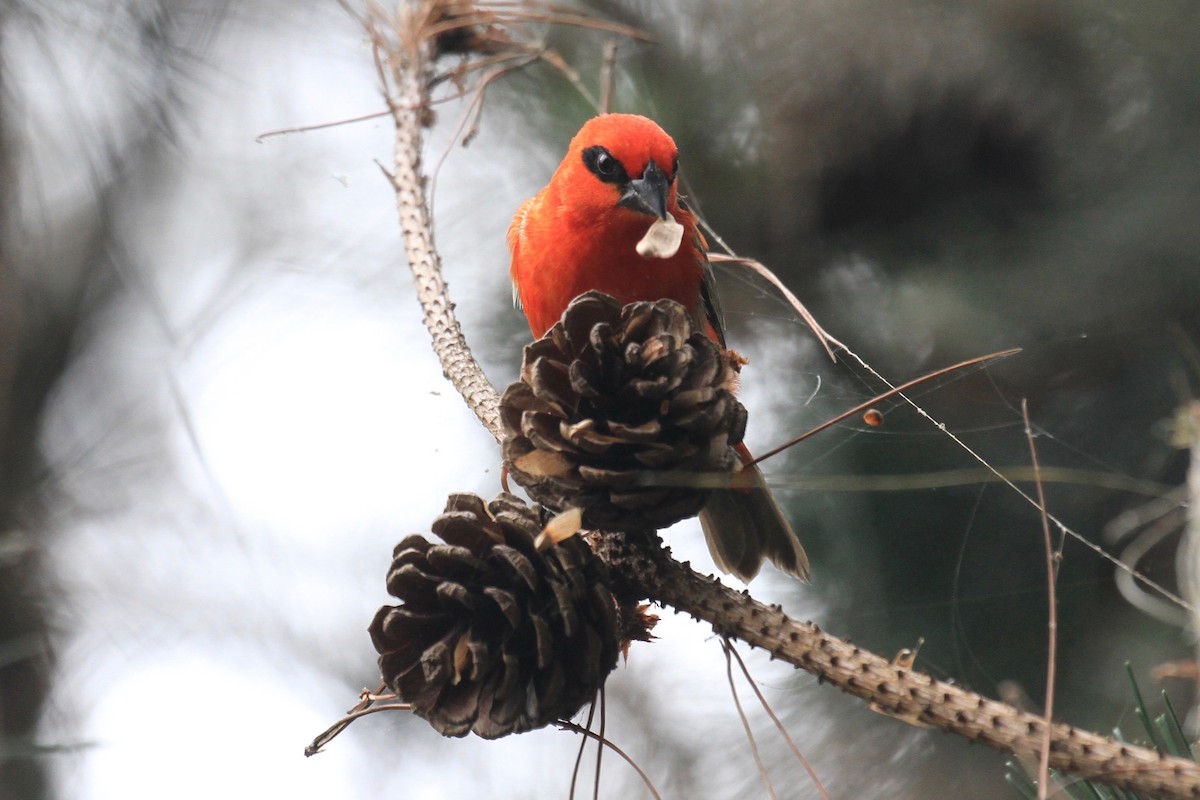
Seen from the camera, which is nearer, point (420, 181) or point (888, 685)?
point (888, 685)

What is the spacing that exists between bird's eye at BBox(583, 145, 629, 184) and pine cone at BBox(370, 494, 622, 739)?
1.01 metres

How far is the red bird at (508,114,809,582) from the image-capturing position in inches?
75.0

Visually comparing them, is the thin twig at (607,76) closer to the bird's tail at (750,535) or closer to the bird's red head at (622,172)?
the bird's red head at (622,172)

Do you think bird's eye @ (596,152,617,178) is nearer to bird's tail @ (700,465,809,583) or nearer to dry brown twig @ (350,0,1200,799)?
dry brown twig @ (350,0,1200,799)

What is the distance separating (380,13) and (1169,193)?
4.94 feet

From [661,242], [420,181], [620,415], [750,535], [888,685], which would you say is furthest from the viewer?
[420,181]

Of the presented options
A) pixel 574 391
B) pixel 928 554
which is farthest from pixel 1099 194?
pixel 574 391

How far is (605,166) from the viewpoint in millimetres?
1958

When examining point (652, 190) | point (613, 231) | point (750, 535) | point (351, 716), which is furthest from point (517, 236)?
point (351, 716)

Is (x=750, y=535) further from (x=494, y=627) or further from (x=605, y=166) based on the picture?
(x=605, y=166)

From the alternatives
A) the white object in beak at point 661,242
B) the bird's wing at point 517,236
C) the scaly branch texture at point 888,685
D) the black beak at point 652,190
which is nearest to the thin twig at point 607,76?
the black beak at point 652,190

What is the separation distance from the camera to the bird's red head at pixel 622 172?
1.89 meters

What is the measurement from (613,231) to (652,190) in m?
0.12

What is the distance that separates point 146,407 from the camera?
340cm
